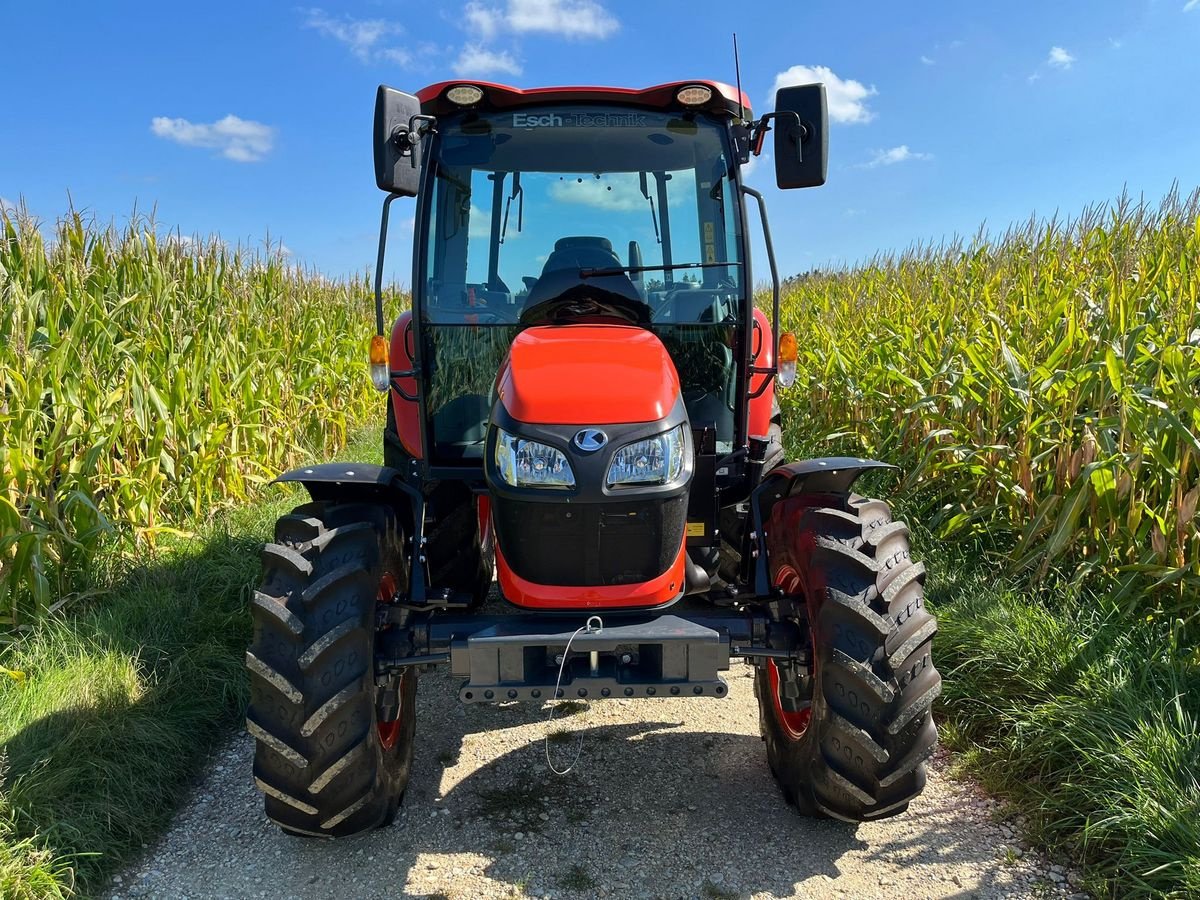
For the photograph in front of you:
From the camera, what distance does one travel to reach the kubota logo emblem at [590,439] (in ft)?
7.37

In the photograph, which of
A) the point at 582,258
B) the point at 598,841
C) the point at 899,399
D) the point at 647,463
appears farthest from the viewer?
the point at 899,399

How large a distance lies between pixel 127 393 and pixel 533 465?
10.0 feet

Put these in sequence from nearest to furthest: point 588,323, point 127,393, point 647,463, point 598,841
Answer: point 647,463
point 598,841
point 588,323
point 127,393

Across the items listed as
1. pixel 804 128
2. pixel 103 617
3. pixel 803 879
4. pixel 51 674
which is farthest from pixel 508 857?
pixel 804 128

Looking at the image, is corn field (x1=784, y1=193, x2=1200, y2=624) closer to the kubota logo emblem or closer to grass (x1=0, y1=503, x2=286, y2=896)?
the kubota logo emblem

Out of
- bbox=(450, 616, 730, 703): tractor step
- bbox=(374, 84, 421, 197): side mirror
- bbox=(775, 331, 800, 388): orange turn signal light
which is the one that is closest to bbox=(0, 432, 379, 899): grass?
bbox=(450, 616, 730, 703): tractor step

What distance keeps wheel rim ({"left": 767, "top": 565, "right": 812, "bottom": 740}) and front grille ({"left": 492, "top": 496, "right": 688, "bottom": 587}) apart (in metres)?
0.46

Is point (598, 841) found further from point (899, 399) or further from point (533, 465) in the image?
point (899, 399)

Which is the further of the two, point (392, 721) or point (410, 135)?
point (410, 135)

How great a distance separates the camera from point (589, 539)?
2.30 meters

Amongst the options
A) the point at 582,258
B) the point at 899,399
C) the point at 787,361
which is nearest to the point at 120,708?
the point at 582,258

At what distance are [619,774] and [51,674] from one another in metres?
2.20

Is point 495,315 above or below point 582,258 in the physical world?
below

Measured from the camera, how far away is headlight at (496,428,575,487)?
7.43ft
